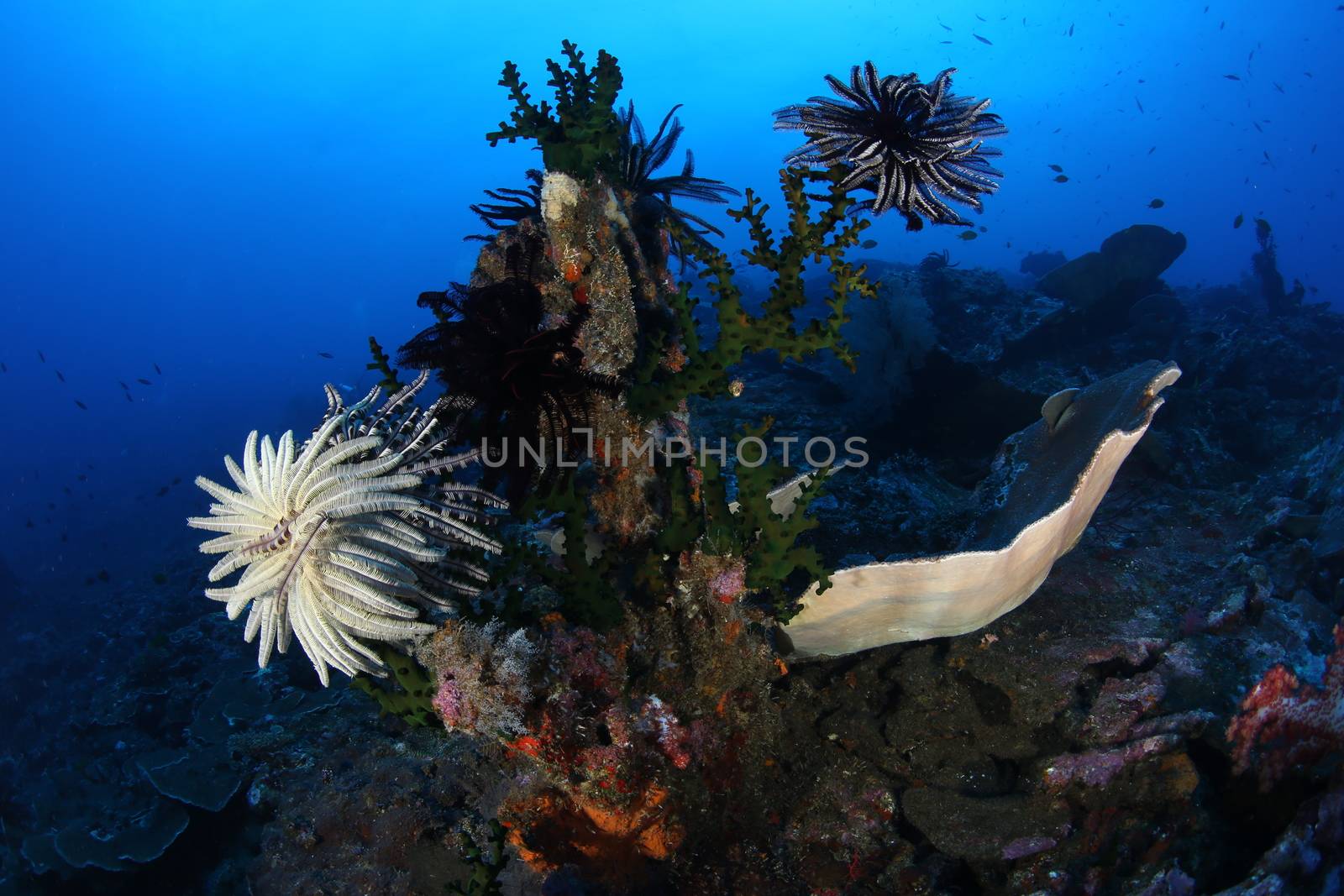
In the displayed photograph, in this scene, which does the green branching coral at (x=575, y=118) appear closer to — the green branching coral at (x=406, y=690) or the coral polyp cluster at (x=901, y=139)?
the coral polyp cluster at (x=901, y=139)

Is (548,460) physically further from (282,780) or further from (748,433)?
(282,780)

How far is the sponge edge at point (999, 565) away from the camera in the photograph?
13.1ft

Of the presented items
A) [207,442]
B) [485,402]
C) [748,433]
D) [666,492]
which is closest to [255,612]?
[485,402]

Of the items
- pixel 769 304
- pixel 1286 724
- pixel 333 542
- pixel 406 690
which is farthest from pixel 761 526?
pixel 1286 724

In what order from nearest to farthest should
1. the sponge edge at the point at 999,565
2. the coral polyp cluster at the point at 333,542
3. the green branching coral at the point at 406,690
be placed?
Answer: the coral polyp cluster at the point at 333,542, the green branching coral at the point at 406,690, the sponge edge at the point at 999,565

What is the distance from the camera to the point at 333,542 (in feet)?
9.77

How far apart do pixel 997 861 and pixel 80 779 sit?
11.7 m

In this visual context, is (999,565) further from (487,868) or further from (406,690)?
(406,690)

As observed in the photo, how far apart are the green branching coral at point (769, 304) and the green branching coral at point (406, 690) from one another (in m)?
2.07

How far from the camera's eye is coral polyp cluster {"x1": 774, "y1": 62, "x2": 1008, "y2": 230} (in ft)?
12.2

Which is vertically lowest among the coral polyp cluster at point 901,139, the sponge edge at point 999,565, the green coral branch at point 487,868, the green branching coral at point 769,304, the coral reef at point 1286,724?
the green coral branch at point 487,868

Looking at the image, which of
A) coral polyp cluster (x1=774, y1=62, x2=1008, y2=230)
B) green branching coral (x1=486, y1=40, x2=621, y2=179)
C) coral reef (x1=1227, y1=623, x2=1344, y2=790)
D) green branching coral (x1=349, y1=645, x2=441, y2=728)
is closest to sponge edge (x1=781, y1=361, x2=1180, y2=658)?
coral reef (x1=1227, y1=623, x2=1344, y2=790)

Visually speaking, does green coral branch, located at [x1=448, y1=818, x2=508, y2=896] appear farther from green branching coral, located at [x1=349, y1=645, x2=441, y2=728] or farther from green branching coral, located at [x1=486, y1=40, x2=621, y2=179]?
green branching coral, located at [x1=486, y1=40, x2=621, y2=179]

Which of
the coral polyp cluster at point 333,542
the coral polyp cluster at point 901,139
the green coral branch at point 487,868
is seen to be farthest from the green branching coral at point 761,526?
the green coral branch at point 487,868
